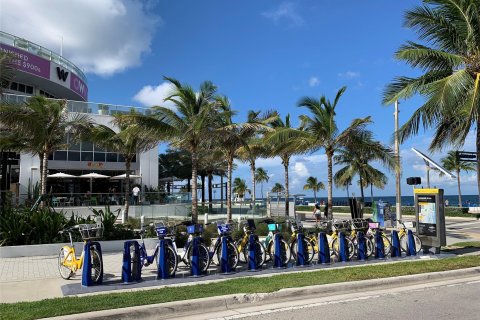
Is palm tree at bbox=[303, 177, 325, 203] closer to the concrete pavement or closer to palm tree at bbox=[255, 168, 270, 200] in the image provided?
palm tree at bbox=[255, 168, 270, 200]

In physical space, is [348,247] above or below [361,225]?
below

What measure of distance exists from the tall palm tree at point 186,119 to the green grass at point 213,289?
838 centimetres

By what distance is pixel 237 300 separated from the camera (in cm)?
744

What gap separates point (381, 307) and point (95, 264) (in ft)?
17.8

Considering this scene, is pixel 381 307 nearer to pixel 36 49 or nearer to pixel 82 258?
pixel 82 258

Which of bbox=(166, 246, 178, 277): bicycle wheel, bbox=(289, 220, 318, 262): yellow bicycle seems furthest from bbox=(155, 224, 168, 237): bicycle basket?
bbox=(289, 220, 318, 262): yellow bicycle

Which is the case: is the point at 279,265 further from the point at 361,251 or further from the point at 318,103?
the point at 318,103

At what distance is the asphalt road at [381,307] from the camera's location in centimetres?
662

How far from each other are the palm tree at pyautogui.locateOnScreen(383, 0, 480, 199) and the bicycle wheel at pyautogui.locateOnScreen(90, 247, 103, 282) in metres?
9.15

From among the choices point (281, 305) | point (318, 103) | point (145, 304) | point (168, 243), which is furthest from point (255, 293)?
point (318, 103)

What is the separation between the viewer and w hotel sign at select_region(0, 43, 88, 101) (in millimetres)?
37906

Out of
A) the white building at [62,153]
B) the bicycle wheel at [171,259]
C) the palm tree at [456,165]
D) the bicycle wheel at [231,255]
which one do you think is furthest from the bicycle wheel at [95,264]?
the palm tree at [456,165]

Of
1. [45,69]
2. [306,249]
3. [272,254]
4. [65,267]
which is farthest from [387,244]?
[45,69]

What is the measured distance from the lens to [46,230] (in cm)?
1380
